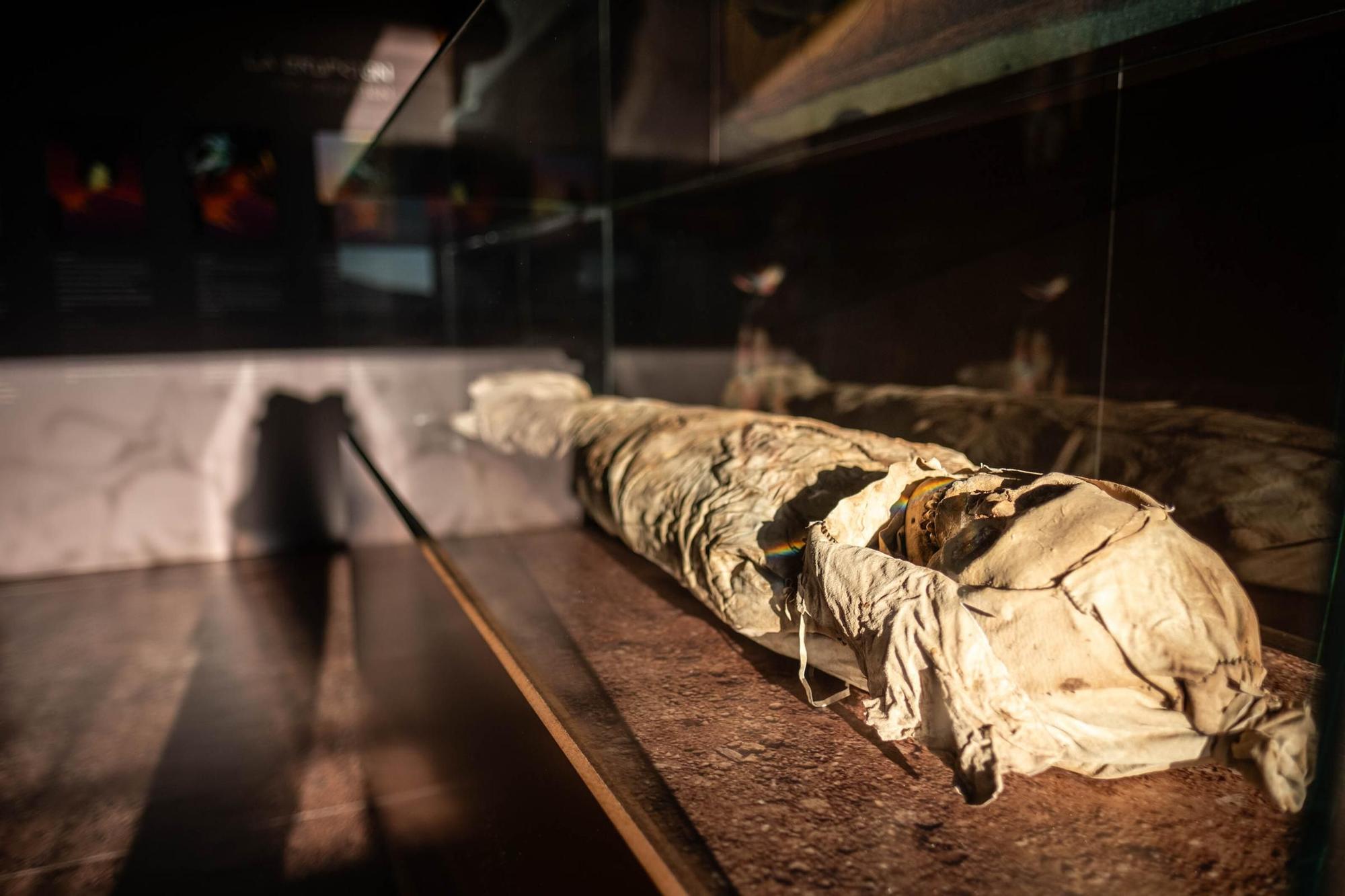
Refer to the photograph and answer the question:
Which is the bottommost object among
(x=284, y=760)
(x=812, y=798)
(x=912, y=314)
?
(x=284, y=760)

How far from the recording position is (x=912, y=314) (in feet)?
6.42

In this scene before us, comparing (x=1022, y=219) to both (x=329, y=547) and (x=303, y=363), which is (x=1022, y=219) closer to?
(x=303, y=363)

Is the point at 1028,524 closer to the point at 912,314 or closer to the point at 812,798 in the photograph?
the point at 812,798

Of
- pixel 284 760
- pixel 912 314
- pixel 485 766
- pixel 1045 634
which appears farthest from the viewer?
pixel 284 760

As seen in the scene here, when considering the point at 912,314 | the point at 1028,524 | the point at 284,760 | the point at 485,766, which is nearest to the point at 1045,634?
the point at 1028,524

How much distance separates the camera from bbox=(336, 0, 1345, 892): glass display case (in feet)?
3.03

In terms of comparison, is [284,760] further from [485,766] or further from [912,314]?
[912,314]

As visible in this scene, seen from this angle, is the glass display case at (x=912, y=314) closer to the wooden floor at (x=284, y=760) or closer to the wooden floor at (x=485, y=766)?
the wooden floor at (x=485, y=766)

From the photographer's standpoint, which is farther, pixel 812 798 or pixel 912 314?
pixel 912 314

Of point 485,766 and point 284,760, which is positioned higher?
point 485,766

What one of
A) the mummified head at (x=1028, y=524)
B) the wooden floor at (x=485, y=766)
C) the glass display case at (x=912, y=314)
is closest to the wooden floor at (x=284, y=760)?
the wooden floor at (x=485, y=766)

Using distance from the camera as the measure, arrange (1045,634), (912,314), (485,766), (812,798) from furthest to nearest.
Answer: (912,314), (485,766), (812,798), (1045,634)

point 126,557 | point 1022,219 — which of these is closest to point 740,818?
point 1022,219

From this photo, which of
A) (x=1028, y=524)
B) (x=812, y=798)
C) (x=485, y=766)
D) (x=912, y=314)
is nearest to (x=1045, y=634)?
(x=1028, y=524)
